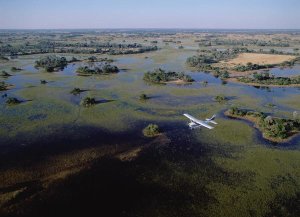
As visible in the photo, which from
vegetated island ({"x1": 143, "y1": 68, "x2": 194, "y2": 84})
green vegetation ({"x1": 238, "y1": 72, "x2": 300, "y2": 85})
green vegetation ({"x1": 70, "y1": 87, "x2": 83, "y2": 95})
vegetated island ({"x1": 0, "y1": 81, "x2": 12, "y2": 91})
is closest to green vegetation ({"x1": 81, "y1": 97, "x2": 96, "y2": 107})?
green vegetation ({"x1": 70, "y1": 87, "x2": 83, "y2": 95})

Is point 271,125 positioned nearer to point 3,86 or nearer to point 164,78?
point 164,78

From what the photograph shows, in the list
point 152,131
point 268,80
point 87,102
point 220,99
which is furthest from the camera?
point 268,80

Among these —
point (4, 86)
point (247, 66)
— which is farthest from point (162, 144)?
point (247, 66)

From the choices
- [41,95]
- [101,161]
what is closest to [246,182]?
[101,161]

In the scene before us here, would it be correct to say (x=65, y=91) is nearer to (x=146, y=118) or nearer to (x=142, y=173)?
(x=146, y=118)

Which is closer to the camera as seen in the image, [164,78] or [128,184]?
[128,184]
